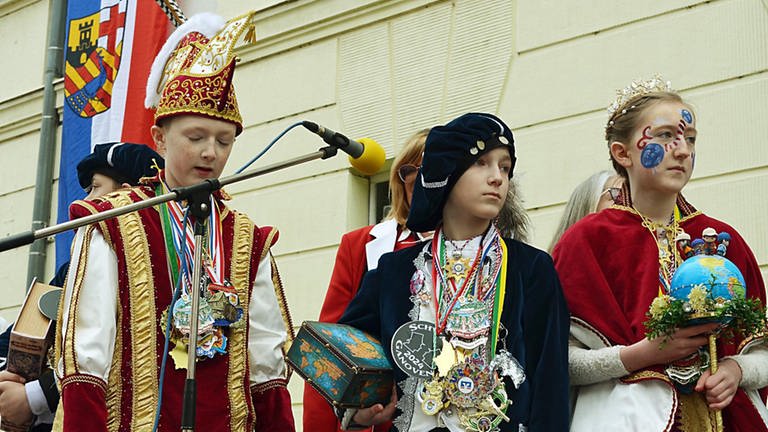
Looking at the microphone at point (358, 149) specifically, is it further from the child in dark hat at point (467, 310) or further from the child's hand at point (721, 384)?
the child's hand at point (721, 384)

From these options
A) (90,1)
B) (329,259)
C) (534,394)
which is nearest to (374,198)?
(329,259)

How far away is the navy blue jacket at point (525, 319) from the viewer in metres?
3.61

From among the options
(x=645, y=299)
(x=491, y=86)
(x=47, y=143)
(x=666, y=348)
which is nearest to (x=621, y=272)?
(x=645, y=299)

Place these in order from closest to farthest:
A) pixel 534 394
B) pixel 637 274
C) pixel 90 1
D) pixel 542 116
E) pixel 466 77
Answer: pixel 534 394
pixel 637 274
pixel 542 116
pixel 466 77
pixel 90 1

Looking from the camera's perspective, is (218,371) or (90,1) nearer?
(218,371)

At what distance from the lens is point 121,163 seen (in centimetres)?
542

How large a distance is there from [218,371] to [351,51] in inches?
174

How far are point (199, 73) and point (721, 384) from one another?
2.10 metres

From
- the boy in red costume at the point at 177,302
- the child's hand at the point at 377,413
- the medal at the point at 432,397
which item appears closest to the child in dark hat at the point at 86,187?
the boy in red costume at the point at 177,302

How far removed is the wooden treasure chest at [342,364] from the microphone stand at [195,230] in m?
0.31

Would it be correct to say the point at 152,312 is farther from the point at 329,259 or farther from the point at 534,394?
the point at 329,259

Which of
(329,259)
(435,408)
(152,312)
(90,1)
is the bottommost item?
(435,408)

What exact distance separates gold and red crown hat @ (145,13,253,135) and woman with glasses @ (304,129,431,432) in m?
0.78

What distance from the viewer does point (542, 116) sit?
7.03m
